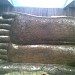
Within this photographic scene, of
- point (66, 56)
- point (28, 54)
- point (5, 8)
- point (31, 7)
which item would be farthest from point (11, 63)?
point (5, 8)

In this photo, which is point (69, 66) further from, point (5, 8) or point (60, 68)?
point (5, 8)

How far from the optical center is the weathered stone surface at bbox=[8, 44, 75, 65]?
1.18 m

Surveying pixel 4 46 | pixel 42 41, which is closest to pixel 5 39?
pixel 4 46

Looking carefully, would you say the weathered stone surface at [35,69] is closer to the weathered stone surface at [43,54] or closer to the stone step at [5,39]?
the weathered stone surface at [43,54]

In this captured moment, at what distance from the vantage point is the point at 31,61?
3.96ft

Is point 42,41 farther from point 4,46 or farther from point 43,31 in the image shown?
point 4,46

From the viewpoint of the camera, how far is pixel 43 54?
1.20 m

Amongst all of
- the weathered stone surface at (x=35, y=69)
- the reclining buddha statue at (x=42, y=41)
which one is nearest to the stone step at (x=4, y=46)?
the reclining buddha statue at (x=42, y=41)

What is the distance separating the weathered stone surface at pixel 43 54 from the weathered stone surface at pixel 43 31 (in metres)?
0.04

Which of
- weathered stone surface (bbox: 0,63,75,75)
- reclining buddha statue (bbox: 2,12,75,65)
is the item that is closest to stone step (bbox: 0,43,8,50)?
reclining buddha statue (bbox: 2,12,75,65)

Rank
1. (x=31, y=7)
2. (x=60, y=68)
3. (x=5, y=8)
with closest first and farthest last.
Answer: (x=60, y=68), (x=31, y=7), (x=5, y=8)

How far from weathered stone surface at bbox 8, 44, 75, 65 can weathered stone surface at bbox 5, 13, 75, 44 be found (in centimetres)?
4

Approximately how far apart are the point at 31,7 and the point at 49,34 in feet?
9.63

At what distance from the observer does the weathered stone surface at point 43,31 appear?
1.21 m
